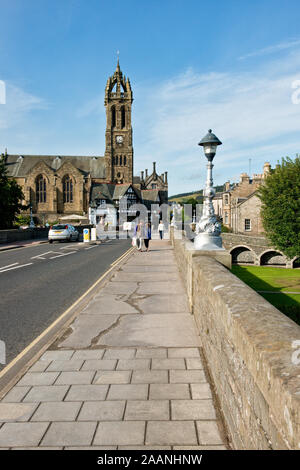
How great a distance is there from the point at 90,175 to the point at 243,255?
4386 cm

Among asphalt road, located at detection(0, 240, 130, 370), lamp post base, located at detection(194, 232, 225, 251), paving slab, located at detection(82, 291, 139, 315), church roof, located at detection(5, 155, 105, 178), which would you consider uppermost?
church roof, located at detection(5, 155, 105, 178)

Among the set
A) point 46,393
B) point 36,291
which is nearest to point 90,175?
point 36,291

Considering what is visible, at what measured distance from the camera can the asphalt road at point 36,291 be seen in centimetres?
661

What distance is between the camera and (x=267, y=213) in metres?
34.9

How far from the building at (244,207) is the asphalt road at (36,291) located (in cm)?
4635

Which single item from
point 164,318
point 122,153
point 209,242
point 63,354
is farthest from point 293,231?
point 122,153

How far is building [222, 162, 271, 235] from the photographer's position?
196 ft

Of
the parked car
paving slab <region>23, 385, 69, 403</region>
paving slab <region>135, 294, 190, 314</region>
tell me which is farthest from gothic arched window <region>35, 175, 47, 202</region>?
paving slab <region>23, 385, 69, 403</region>

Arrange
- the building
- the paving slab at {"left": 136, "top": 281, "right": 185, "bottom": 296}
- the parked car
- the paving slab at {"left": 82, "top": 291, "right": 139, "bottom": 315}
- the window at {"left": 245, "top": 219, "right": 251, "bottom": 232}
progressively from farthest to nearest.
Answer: the window at {"left": 245, "top": 219, "right": 251, "bottom": 232}
the building
the parked car
the paving slab at {"left": 136, "top": 281, "right": 185, "bottom": 296}
the paving slab at {"left": 82, "top": 291, "right": 139, "bottom": 315}

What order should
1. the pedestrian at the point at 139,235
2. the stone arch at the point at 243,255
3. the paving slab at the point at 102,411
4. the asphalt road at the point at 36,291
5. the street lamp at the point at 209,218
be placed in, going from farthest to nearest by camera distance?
the stone arch at the point at 243,255
the pedestrian at the point at 139,235
the street lamp at the point at 209,218
the asphalt road at the point at 36,291
the paving slab at the point at 102,411

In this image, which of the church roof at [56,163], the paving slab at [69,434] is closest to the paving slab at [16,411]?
the paving slab at [69,434]

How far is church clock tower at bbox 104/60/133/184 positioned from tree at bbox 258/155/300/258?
5449cm

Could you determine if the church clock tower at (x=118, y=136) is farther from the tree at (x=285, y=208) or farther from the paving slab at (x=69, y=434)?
the paving slab at (x=69, y=434)

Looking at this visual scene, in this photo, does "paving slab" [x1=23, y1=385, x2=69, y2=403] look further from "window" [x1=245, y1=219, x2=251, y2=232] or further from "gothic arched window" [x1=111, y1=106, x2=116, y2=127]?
"gothic arched window" [x1=111, y1=106, x2=116, y2=127]
